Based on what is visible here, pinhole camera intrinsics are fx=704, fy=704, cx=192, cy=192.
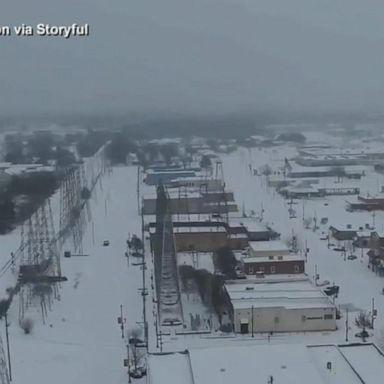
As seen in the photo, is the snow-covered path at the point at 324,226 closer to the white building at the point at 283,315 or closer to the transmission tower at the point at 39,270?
the white building at the point at 283,315

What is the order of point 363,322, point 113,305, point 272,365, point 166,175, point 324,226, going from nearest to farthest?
1. point 272,365
2. point 363,322
3. point 113,305
4. point 324,226
5. point 166,175

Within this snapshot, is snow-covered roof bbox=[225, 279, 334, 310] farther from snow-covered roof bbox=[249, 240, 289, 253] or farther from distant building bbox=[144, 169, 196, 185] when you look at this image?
distant building bbox=[144, 169, 196, 185]

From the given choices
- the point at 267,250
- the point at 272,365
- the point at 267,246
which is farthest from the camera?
the point at 267,246

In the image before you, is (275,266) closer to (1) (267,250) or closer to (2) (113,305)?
(1) (267,250)

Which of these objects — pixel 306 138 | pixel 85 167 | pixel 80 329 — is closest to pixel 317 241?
pixel 80 329

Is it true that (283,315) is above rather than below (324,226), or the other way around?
below

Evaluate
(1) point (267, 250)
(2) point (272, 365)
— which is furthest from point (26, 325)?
(1) point (267, 250)

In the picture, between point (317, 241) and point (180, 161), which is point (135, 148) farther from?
point (317, 241)

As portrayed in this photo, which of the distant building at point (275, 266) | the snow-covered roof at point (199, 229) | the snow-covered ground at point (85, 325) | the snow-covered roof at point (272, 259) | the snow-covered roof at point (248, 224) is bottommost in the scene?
the snow-covered ground at point (85, 325)

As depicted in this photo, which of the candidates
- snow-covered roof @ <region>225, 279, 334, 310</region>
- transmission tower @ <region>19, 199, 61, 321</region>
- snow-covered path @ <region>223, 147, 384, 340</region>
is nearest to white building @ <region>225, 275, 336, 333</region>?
snow-covered roof @ <region>225, 279, 334, 310</region>

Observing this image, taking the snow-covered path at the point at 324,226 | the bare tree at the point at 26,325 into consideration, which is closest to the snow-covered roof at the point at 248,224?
the snow-covered path at the point at 324,226

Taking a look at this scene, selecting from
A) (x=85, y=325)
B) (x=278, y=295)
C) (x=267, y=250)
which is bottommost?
Answer: (x=85, y=325)

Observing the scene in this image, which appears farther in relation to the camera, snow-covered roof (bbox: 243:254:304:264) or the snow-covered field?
snow-covered roof (bbox: 243:254:304:264)
